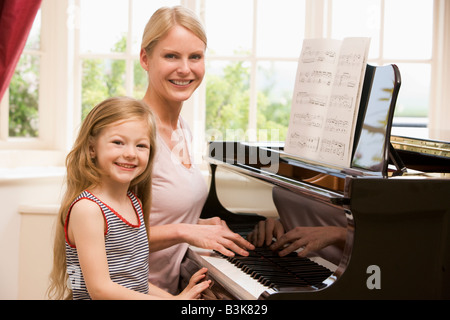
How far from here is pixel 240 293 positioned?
59.4 inches

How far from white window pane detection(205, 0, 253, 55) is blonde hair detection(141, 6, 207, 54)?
129 centimetres

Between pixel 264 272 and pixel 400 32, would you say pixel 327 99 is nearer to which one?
pixel 264 272

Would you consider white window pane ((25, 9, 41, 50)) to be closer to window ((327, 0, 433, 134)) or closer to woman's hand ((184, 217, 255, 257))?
window ((327, 0, 433, 134))

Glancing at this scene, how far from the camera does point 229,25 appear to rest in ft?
10.8

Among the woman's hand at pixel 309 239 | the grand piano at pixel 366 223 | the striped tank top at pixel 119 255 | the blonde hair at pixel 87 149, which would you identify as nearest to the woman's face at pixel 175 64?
the blonde hair at pixel 87 149

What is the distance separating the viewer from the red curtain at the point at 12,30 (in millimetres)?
2910

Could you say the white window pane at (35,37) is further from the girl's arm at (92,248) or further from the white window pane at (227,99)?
the girl's arm at (92,248)

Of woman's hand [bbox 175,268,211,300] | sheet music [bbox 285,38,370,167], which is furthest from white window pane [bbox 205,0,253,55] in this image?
woman's hand [bbox 175,268,211,300]

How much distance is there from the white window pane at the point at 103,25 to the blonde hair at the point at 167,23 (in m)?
1.37

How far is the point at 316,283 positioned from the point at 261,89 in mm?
1978

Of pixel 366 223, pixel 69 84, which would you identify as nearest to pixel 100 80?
pixel 69 84
